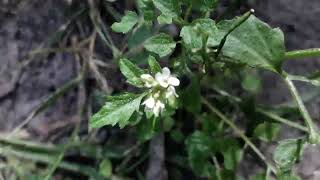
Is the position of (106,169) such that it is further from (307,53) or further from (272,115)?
(307,53)

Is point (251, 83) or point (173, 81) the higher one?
point (173, 81)

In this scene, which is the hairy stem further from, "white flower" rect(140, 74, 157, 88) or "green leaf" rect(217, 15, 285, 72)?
"white flower" rect(140, 74, 157, 88)

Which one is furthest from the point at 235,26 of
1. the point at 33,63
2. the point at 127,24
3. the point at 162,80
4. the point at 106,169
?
the point at 33,63

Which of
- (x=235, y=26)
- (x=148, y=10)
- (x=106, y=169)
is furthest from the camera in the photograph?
(x=106, y=169)

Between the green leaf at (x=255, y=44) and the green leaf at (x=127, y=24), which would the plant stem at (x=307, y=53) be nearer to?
the green leaf at (x=255, y=44)

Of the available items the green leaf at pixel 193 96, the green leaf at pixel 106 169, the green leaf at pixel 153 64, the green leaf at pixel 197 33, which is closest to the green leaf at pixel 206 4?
the green leaf at pixel 197 33

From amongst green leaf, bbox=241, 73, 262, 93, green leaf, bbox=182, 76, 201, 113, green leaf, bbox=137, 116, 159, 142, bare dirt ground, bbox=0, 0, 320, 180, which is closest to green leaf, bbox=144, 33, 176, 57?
green leaf, bbox=182, 76, 201, 113
